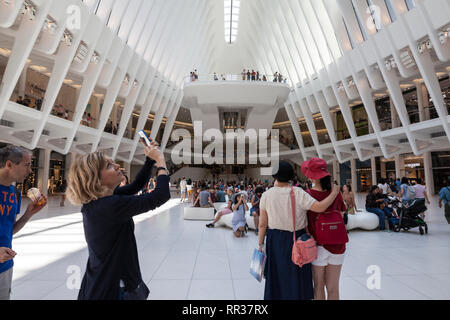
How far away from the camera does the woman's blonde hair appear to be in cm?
148

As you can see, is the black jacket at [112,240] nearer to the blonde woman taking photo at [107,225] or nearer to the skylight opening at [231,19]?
the blonde woman taking photo at [107,225]

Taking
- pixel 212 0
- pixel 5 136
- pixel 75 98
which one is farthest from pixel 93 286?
pixel 212 0

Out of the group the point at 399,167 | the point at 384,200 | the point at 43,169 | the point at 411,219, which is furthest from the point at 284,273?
the point at 399,167

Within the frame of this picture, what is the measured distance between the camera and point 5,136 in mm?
13055

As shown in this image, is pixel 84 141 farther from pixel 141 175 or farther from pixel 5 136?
pixel 141 175

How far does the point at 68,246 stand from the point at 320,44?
21.4 m

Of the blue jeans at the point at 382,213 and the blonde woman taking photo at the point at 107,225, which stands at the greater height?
the blonde woman taking photo at the point at 107,225

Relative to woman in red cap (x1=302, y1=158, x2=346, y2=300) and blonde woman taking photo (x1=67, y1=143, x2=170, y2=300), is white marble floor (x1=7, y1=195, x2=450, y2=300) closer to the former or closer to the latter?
woman in red cap (x1=302, y1=158, x2=346, y2=300)

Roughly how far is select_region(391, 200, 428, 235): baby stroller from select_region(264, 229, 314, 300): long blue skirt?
20.4ft

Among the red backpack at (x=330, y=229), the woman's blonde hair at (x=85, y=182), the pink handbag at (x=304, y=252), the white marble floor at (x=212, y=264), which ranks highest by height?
the woman's blonde hair at (x=85, y=182)

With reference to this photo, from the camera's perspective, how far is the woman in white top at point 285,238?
222 cm

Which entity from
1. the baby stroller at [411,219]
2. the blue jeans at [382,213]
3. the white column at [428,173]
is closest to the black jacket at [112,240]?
the baby stroller at [411,219]

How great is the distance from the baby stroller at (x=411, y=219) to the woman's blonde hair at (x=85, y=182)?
7.82 metres

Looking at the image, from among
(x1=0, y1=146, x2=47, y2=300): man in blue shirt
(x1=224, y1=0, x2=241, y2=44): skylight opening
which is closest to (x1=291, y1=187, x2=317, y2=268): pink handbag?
(x1=0, y1=146, x2=47, y2=300): man in blue shirt
